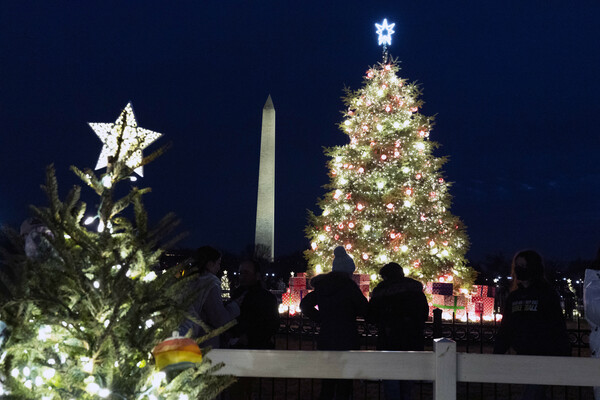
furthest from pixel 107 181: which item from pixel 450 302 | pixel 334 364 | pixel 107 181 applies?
pixel 450 302

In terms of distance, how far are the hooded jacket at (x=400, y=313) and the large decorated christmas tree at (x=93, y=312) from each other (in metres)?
3.87

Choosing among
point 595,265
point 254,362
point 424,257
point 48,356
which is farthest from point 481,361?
point 424,257

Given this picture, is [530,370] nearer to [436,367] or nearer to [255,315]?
[436,367]

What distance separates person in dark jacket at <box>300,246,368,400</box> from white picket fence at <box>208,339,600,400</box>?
9.11 feet

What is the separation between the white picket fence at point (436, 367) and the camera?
3373 millimetres

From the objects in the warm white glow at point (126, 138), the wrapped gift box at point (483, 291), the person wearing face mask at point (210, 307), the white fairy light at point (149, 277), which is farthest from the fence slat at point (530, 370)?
the wrapped gift box at point (483, 291)

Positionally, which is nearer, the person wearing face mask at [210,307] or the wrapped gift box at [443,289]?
the person wearing face mask at [210,307]

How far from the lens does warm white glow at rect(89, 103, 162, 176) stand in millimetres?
2861

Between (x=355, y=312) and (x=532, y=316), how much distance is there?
67.0 inches

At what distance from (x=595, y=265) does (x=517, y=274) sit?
915 mm

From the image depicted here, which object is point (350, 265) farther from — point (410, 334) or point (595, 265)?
point (595, 265)

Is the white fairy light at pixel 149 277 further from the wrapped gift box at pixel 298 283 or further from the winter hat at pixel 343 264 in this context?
the wrapped gift box at pixel 298 283

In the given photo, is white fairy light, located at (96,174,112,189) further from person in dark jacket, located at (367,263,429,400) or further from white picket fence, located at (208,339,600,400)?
person in dark jacket, located at (367,263,429,400)

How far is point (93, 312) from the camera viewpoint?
2.49 meters
